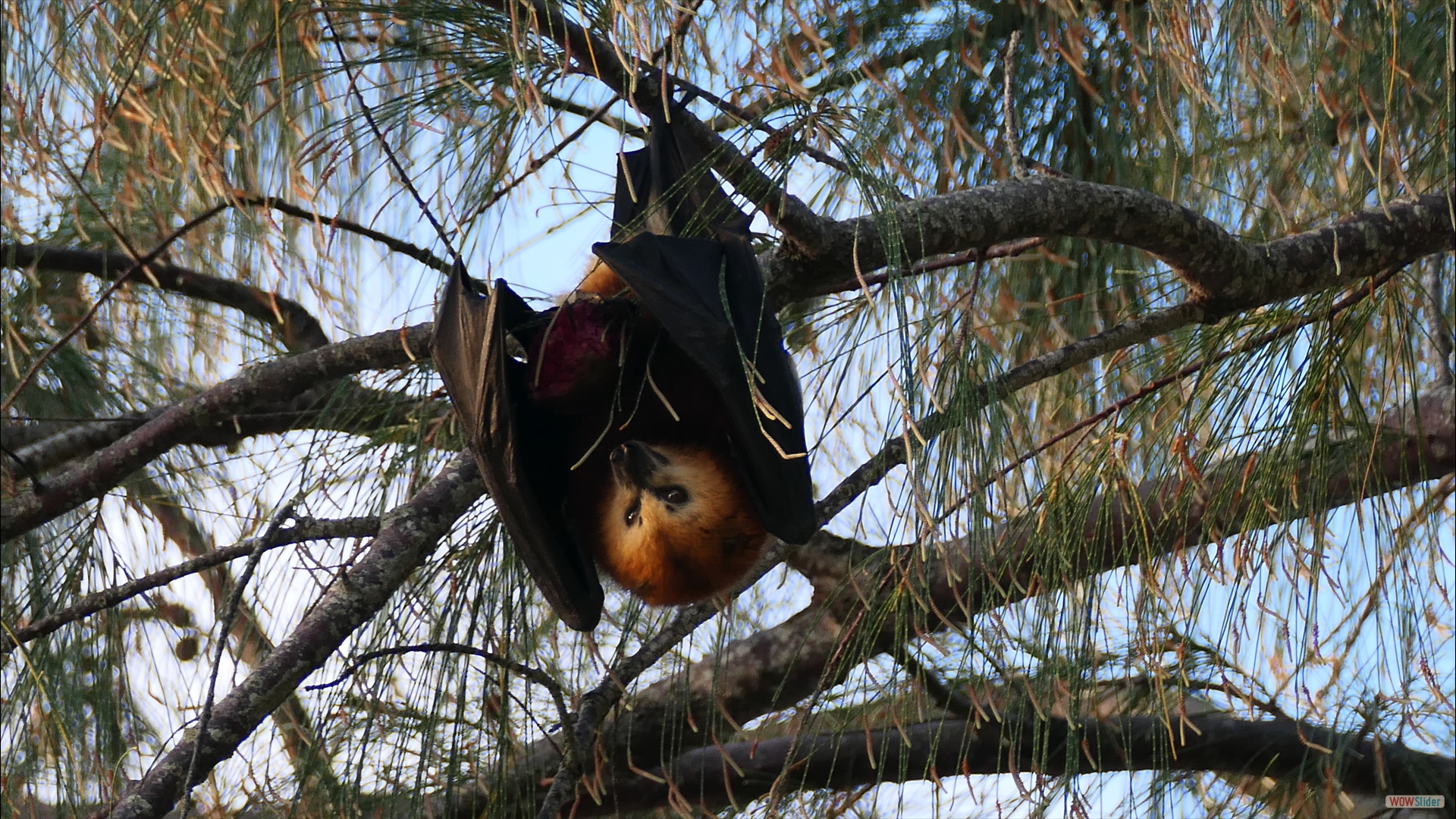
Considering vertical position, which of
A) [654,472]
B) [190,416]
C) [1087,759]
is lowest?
[1087,759]

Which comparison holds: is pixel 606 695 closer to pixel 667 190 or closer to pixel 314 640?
pixel 314 640

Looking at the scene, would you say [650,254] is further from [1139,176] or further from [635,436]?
[1139,176]

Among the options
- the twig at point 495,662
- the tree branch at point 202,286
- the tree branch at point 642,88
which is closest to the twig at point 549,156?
the tree branch at point 642,88

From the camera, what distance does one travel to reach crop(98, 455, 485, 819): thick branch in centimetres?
139

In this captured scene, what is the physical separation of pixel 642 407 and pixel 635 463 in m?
0.16

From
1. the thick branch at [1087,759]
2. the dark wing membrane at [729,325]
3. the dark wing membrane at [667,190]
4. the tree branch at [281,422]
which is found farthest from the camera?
the tree branch at [281,422]

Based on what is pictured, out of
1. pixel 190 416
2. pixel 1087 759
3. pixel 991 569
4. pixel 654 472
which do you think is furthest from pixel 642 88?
pixel 1087 759

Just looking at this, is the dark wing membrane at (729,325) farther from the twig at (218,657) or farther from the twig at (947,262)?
the twig at (218,657)

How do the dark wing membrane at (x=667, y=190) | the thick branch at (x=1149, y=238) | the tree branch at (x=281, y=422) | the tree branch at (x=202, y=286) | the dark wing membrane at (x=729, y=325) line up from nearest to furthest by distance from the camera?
the thick branch at (x=1149, y=238), the dark wing membrane at (x=729, y=325), the dark wing membrane at (x=667, y=190), the tree branch at (x=281, y=422), the tree branch at (x=202, y=286)

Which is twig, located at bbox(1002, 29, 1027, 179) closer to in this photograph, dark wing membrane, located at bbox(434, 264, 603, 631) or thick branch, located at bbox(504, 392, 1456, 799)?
thick branch, located at bbox(504, 392, 1456, 799)

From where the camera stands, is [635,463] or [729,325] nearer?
[729,325]

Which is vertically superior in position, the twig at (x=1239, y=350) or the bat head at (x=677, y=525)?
the bat head at (x=677, y=525)

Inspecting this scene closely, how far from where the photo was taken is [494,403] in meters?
1.93

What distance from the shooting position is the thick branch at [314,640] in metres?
1.39
